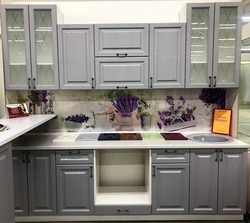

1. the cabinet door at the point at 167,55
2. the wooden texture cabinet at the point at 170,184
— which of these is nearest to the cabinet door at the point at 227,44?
the cabinet door at the point at 167,55

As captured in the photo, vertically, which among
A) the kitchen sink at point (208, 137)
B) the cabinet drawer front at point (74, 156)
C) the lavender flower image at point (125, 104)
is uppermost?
the lavender flower image at point (125, 104)

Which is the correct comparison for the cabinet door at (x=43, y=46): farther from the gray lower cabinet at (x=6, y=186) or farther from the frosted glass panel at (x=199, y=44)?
the frosted glass panel at (x=199, y=44)

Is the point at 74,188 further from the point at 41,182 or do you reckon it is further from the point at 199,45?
the point at 199,45

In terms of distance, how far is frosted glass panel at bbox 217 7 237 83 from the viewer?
2594 mm

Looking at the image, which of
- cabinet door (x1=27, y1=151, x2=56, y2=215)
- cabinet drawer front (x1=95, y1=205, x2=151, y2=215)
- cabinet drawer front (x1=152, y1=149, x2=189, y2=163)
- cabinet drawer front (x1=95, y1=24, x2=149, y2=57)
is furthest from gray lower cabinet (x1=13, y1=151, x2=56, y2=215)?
cabinet drawer front (x1=95, y1=24, x2=149, y2=57)

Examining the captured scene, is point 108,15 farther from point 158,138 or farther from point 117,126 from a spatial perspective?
point 158,138

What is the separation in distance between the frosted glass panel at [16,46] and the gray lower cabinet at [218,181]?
6.98ft

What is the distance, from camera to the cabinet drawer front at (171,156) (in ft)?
7.94

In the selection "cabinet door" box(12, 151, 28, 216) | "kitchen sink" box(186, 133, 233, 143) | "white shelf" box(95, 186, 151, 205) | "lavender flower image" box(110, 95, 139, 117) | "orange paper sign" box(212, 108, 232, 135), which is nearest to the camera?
"cabinet door" box(12, 151, 28, 216)

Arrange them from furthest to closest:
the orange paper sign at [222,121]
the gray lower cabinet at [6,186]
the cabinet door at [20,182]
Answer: the orange paper sign at [222,121]
the cabinet door at [20,182]
the gray lower cabinet at [6,186]

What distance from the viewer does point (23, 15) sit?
8.40ft

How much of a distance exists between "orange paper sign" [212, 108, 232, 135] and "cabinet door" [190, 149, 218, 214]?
0.57 m

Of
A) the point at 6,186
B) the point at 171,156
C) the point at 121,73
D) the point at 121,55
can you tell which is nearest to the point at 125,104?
the point at 121,73

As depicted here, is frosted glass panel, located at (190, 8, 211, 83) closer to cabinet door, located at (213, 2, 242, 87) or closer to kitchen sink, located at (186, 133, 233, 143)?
cabinet door, located at (213, 2, 242, 87)
